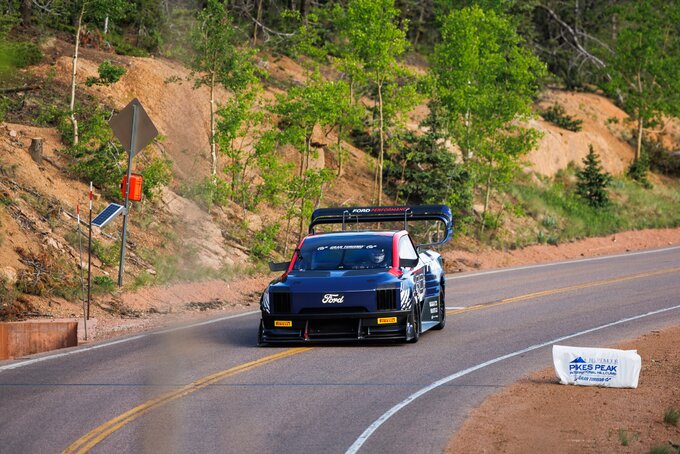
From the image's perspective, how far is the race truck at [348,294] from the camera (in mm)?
15453

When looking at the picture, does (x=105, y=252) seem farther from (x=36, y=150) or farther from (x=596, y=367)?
(x=596, y=367)

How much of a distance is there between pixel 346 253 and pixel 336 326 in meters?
1.54

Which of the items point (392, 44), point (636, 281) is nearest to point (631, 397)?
point (636, 281)

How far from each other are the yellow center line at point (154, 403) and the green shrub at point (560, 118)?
43910mm

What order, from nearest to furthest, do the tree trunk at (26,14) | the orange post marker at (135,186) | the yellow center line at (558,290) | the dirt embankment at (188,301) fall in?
the tree trunk at (26,14)
the dirt embankment at (188,301)
the orange post marker at (135,186)
the yellow center line at (558,290)

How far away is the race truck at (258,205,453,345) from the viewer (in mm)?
15453

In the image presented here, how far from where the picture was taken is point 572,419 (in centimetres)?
1163

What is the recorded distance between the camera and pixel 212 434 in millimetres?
10297


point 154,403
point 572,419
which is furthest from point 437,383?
point 154,403

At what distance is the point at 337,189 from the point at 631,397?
2595 cm

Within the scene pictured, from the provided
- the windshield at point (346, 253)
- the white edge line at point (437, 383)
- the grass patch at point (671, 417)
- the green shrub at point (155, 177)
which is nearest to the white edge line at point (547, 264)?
the green shrub at point (155, 177)

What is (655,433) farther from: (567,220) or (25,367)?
(567,220)

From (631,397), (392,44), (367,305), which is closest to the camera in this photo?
(631,397)

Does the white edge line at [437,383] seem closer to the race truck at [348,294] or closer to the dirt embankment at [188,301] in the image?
the race truck at [348,294]
